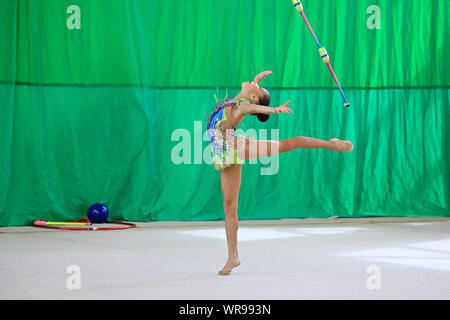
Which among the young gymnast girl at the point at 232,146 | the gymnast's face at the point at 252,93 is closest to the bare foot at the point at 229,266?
the young gymnast girl at the point at 232,146

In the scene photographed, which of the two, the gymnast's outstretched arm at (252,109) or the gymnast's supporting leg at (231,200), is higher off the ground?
the gymnast's outstretched arm at (252,109)

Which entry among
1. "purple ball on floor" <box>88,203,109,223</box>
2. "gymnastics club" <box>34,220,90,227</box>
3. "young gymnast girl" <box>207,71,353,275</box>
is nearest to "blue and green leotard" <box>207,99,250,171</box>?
"young gymnast girl" <box>207,71,353,275</box>

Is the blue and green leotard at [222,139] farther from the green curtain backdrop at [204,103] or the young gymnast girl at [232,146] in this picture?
the green curtain backdrop at [204,103]

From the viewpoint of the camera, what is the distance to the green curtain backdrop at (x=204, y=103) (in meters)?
6.42

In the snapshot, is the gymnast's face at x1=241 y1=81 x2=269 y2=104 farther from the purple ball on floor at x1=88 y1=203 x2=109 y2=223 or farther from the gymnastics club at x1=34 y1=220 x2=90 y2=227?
the gymnastics club at x1=34 y1=220 x2=90 y2=227

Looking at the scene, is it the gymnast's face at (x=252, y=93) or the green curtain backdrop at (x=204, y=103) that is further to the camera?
the green curtain backdrop at (x=204, y=103)

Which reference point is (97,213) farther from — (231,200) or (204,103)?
(231,200)

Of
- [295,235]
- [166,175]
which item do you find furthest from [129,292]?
[166,175]

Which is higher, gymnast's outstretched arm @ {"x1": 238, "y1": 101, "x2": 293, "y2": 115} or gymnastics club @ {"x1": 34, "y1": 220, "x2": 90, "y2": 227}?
gymnast's outstretched arm @ {"x1": 238, "y1": 101, "x2": 293, "y2": 115}

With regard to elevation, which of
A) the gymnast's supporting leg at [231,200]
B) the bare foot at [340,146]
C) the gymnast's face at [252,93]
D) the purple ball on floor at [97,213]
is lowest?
the purple ball on floor at [97,213]

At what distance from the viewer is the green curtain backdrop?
21.1 ft

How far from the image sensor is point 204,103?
22.6 ft

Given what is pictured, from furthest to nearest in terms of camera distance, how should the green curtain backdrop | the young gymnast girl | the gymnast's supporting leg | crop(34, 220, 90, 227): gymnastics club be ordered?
1. the green curtain backdrop
2. crop(34, 220, 90, 227): gymnastics club
3. the gymnast's supporting leg
4. the young gymnast girl

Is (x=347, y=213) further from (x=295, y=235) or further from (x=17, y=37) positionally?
(x=17, y=37)
